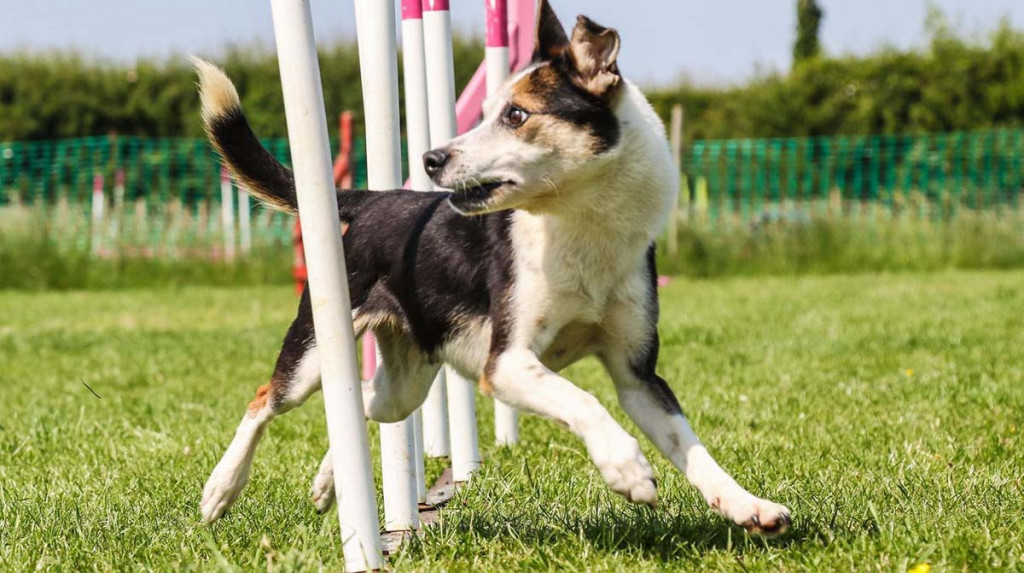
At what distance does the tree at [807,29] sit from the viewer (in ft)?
93.3

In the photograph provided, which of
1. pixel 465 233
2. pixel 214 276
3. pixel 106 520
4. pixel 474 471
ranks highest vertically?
pixel 465 233

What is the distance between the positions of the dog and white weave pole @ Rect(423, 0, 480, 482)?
60 cm

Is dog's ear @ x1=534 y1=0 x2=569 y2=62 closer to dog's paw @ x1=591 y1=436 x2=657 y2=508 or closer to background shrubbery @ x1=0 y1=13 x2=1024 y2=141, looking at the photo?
dog's paw @ x1=591 y1=436 x2=657 y2=508

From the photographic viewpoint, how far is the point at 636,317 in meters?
3.08

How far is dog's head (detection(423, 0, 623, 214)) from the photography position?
115 inches

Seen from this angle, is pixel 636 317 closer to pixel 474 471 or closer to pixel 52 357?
pixel 474 471

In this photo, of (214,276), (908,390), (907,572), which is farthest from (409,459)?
(214,276)

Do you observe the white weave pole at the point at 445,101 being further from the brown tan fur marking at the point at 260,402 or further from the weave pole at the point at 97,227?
the weave pole at the point at 97,227

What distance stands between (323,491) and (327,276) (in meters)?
1.24

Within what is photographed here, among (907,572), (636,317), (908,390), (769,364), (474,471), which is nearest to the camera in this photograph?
(907,572)

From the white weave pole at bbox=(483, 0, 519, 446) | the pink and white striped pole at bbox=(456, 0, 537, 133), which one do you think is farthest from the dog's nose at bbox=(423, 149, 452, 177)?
the pink and white striped pole at bbox=(456, 0, 537, 133)

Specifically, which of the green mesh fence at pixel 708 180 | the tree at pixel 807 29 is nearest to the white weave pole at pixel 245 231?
the green mesh fence at pixel 708 180

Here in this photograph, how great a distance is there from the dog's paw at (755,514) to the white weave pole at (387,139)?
1.00 metres

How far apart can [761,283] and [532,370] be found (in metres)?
10.2
